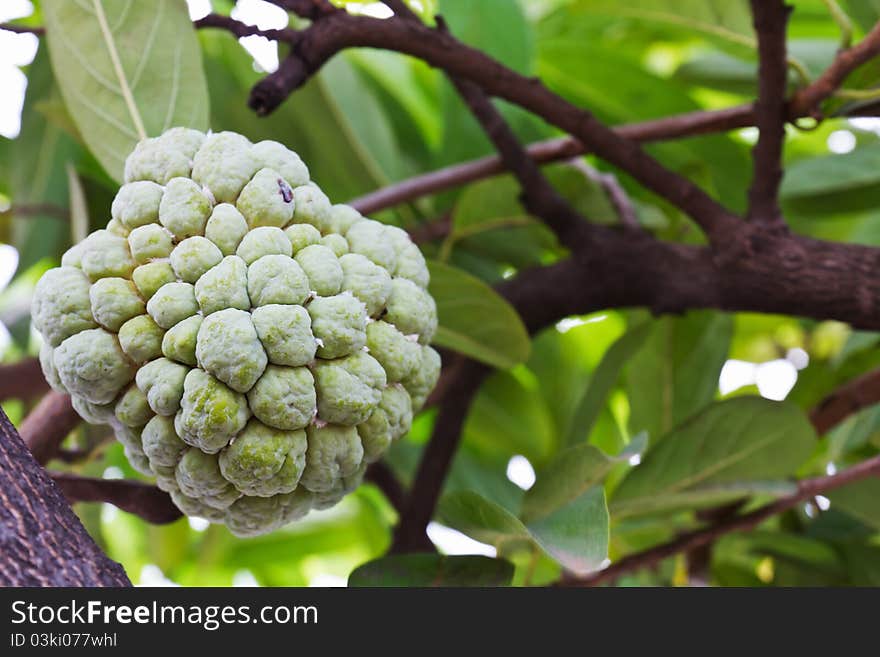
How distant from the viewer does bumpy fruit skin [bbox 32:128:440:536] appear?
30.4 inches

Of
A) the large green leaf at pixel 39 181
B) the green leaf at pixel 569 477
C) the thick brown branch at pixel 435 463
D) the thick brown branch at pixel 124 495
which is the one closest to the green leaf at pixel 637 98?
the thick brown branch at pixel 435 463

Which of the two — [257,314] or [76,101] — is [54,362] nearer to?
[257,314]

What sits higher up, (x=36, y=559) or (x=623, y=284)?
(x=623, y=284)

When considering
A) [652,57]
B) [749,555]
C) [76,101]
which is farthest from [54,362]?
[652,57]


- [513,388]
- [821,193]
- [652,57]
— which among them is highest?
[652,57]

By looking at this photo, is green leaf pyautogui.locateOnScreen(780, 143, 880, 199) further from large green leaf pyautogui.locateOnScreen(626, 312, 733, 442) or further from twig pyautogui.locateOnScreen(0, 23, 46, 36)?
twig pyautogui.locateOnScreen(0, 23, 46, 36)

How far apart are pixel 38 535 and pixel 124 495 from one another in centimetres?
24

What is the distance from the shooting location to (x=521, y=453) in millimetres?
1685

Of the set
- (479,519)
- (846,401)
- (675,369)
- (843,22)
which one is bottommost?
(479,519)

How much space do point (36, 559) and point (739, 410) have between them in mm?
838

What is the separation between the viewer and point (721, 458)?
1.24 metres

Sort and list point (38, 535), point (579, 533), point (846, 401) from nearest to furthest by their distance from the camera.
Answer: point (38, 535), point (579, 533), point (846, 401)

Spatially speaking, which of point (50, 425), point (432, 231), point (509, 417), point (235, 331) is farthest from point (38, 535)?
point (509, 417)

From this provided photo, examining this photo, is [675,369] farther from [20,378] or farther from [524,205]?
[20,378]
